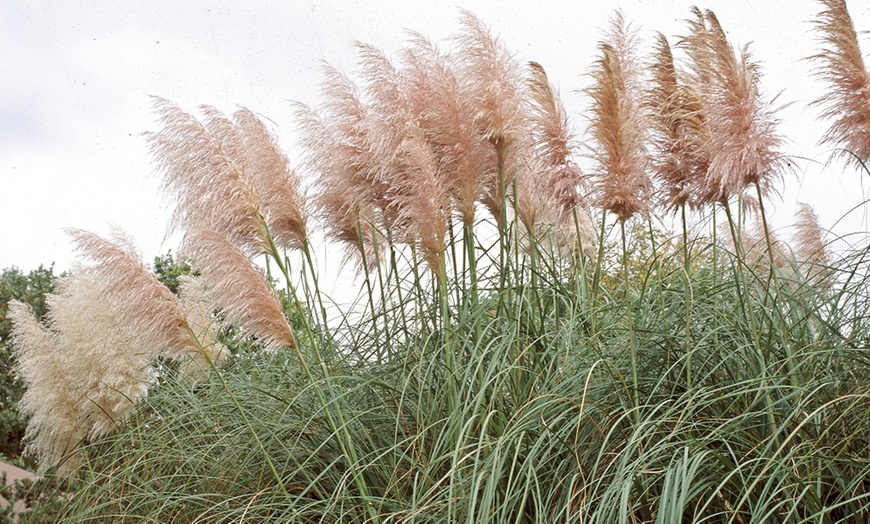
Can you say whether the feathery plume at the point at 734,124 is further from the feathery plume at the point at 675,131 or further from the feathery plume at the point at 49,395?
the feathery plume at the point at 49,395

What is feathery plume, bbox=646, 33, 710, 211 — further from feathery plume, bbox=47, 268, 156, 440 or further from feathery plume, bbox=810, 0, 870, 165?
feathery plume, bbox=47, 268, 156, 440

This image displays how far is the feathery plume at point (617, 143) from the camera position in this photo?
12.5ft

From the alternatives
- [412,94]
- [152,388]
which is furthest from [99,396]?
[412,94]

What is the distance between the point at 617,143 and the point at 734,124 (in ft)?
1.67

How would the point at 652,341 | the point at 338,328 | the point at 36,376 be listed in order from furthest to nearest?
the point at 36,376 < the point at 338,328 < the point at 652,341

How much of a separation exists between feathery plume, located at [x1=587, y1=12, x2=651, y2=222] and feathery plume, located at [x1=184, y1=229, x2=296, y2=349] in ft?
5.02

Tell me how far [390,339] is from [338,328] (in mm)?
467

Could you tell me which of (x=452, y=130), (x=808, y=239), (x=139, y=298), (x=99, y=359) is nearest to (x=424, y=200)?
(x=452, y=130)

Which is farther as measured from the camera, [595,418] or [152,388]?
[152,388]

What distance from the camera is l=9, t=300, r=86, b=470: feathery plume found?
20.3 ft

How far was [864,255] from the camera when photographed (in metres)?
4.12

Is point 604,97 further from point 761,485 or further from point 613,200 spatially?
point 761,485

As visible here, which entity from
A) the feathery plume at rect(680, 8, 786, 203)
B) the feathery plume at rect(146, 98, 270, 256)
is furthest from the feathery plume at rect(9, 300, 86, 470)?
the feathery plume at rect(680, 8, 786, 203)

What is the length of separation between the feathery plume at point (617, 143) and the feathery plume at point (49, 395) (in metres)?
4.22
